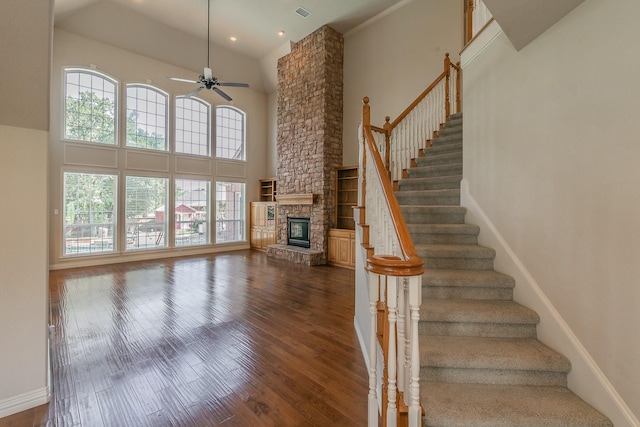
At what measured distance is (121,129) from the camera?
23.7ft

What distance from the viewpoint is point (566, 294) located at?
6.15ft

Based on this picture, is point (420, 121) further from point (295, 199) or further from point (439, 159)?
point (295, 199)

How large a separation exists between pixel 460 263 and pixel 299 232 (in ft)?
18.1

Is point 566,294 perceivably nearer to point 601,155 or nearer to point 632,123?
point 601,155

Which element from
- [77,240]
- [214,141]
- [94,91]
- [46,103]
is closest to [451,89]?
[46,103]

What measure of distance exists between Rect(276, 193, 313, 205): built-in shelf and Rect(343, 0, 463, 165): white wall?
1.39 meters

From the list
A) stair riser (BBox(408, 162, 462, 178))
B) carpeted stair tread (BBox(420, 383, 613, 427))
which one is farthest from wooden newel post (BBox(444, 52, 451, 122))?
carpeted stair tread (BBox(420, 383, 613, 427))

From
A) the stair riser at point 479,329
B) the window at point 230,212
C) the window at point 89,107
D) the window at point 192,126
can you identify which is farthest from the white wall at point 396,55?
the window at point 89,107

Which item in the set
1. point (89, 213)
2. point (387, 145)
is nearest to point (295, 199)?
point (387, 145)

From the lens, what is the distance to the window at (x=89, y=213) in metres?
6.61

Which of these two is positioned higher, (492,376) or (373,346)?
(373,346)

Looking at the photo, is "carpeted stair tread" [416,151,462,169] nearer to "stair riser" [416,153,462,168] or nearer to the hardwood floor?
"stair riser" [416,153,462,168]

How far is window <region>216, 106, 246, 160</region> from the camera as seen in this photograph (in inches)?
361

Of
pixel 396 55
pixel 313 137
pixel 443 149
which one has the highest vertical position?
pixel 396 55
